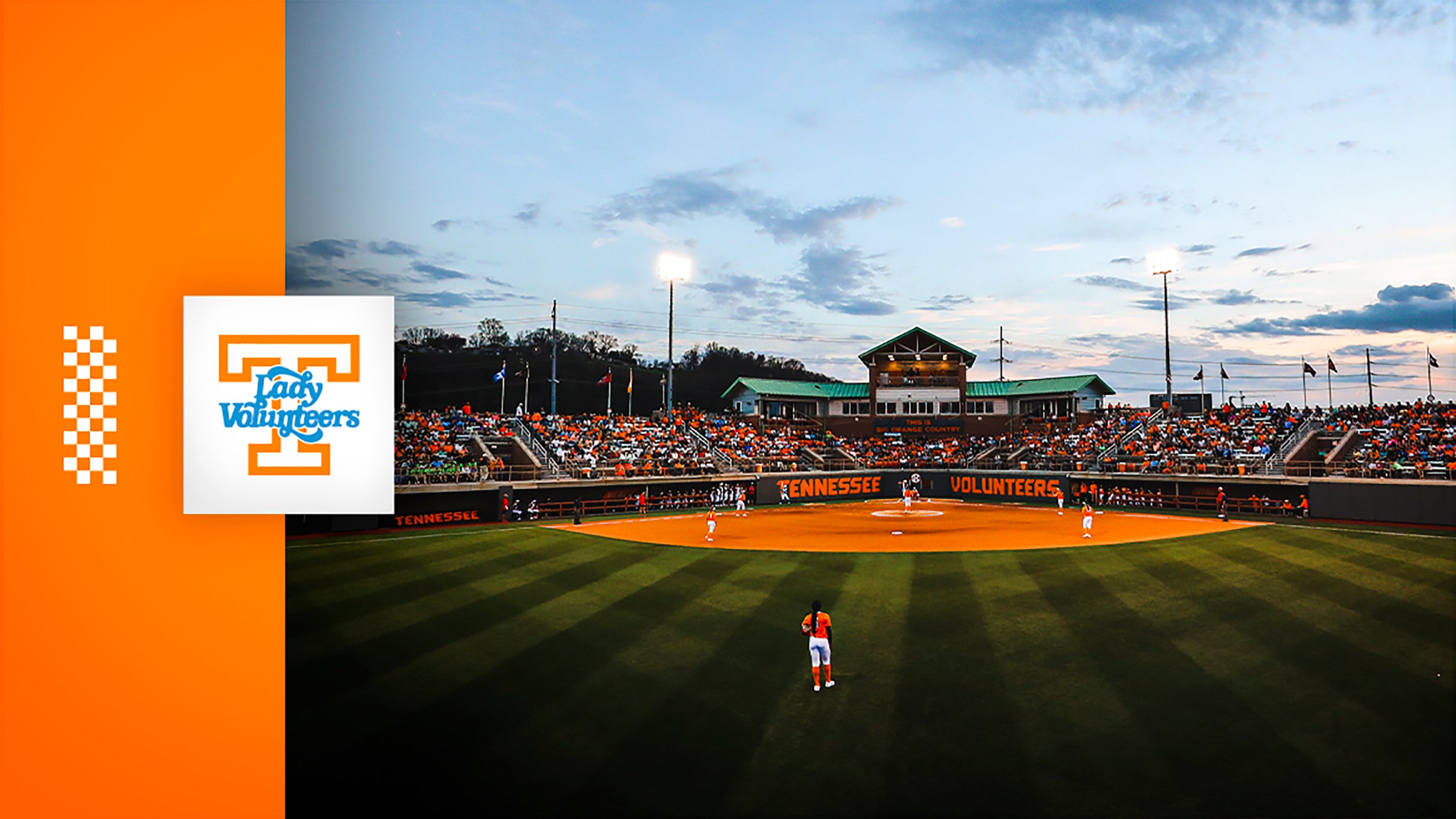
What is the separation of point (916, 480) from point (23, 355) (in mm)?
47240

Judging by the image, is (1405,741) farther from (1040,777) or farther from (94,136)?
(94,136)

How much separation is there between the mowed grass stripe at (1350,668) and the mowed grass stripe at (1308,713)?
210mm

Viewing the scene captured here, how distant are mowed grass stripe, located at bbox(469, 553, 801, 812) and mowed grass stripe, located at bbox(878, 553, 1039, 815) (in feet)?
11.6

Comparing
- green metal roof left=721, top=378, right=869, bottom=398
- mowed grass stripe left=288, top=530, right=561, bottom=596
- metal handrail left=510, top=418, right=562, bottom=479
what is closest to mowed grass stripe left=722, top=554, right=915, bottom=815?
mowed grass stripe left=288, top=530, right=561, bottom=596

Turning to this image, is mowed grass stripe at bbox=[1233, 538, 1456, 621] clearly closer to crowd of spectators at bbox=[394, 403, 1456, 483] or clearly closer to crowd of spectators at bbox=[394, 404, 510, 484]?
crowd of spectators at bbox=[394, 403, 1456, 483]

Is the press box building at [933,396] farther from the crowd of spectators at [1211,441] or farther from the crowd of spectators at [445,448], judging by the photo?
the crowd of spectators at [445,448]

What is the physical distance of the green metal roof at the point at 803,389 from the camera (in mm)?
66062

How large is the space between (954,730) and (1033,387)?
58.4 m

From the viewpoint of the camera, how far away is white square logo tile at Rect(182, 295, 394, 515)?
8.95 meters

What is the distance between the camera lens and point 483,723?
1070 centimetres

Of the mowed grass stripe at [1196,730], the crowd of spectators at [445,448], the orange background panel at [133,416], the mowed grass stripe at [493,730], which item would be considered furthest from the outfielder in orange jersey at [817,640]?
the crowd of spectators at [445,448]

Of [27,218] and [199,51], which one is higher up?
[199,51]

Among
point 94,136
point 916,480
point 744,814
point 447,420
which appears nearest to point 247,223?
point 94,136

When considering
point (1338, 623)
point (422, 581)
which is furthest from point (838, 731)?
point (422, 581)
